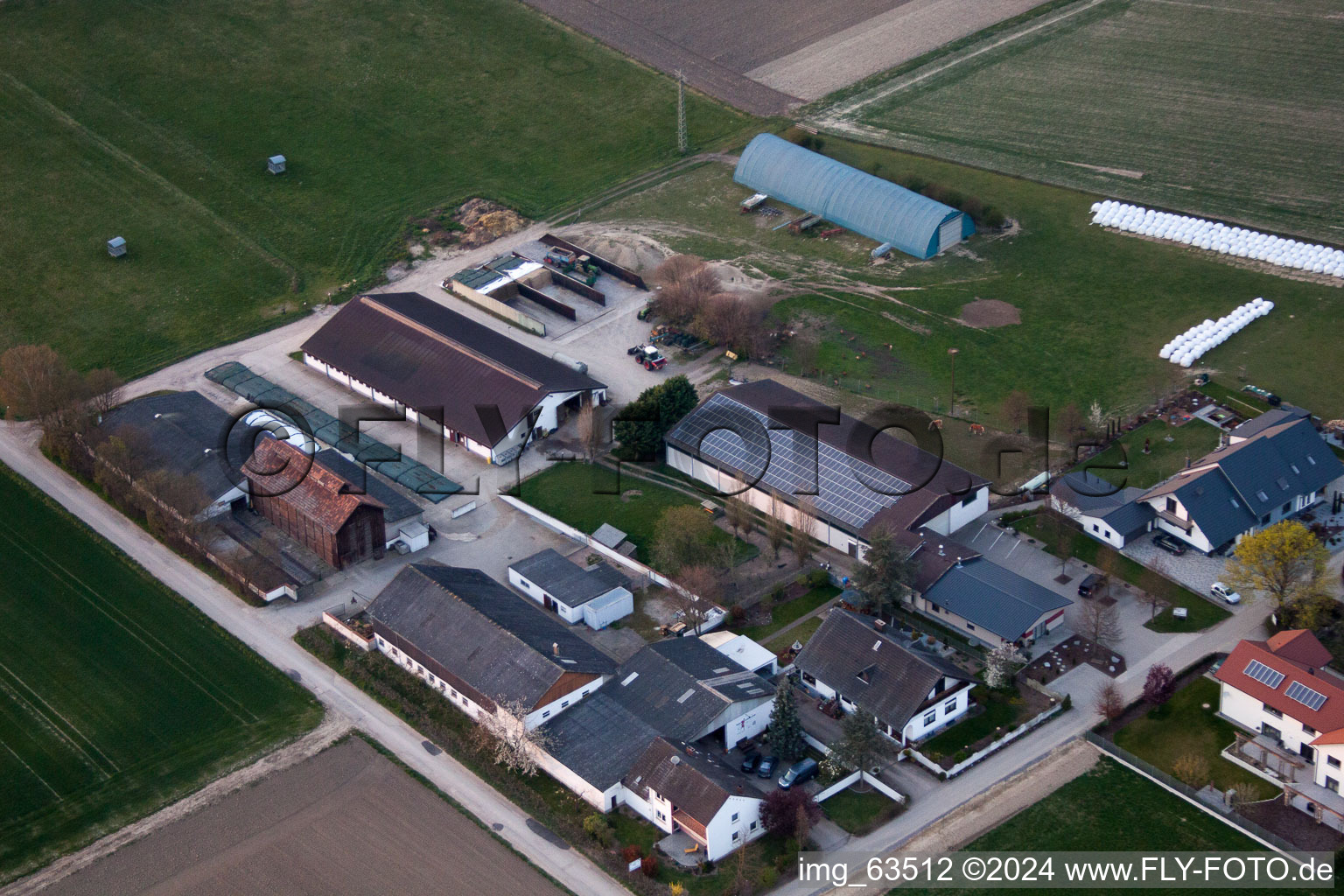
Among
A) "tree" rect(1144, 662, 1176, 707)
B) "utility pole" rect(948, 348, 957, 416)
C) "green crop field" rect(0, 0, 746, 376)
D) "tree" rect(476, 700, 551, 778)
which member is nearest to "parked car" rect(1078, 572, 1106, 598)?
"tree" rect(1144, 662, 1176, 707)

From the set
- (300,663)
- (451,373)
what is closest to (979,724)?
(300,663)

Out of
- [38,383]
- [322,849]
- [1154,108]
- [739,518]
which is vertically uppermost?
[1154,108]

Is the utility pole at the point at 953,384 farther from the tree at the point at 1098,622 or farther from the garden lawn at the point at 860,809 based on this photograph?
the garden lawn at the point at 860,809

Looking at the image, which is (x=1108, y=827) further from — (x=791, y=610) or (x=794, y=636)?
(x=791, y=610)

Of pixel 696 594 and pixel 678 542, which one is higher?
pixel 678 542

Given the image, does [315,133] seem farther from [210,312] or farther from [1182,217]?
[1182,217]

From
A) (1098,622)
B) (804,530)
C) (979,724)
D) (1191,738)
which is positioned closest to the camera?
(1191,738)
